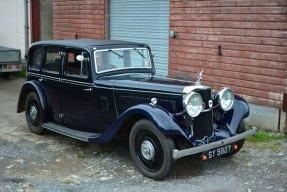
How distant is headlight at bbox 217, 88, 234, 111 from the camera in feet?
19.5

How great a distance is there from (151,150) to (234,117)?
52.3 inches

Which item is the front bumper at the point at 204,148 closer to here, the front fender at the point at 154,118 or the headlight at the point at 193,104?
the front fender at the point at 154,118

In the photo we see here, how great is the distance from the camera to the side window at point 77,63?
648cm

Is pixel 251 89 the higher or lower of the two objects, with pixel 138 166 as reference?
higher

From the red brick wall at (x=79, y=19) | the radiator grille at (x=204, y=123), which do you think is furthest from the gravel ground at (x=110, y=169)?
the red brick wall at (x=79, y=19)

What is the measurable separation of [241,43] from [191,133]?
3.27 metres

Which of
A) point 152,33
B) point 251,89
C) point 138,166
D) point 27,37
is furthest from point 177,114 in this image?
point 27,37

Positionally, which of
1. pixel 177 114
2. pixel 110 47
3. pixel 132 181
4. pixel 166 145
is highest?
pixel 110 47

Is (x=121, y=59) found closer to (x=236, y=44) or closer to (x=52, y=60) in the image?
(x=52, y=60)

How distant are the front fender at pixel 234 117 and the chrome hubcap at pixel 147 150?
114 centimetres

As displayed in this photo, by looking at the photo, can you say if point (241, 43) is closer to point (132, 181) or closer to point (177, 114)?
point (177, 114)

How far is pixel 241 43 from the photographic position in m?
8.24

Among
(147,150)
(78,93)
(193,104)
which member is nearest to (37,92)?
(78,93)

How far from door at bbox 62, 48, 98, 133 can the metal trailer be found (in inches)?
298
